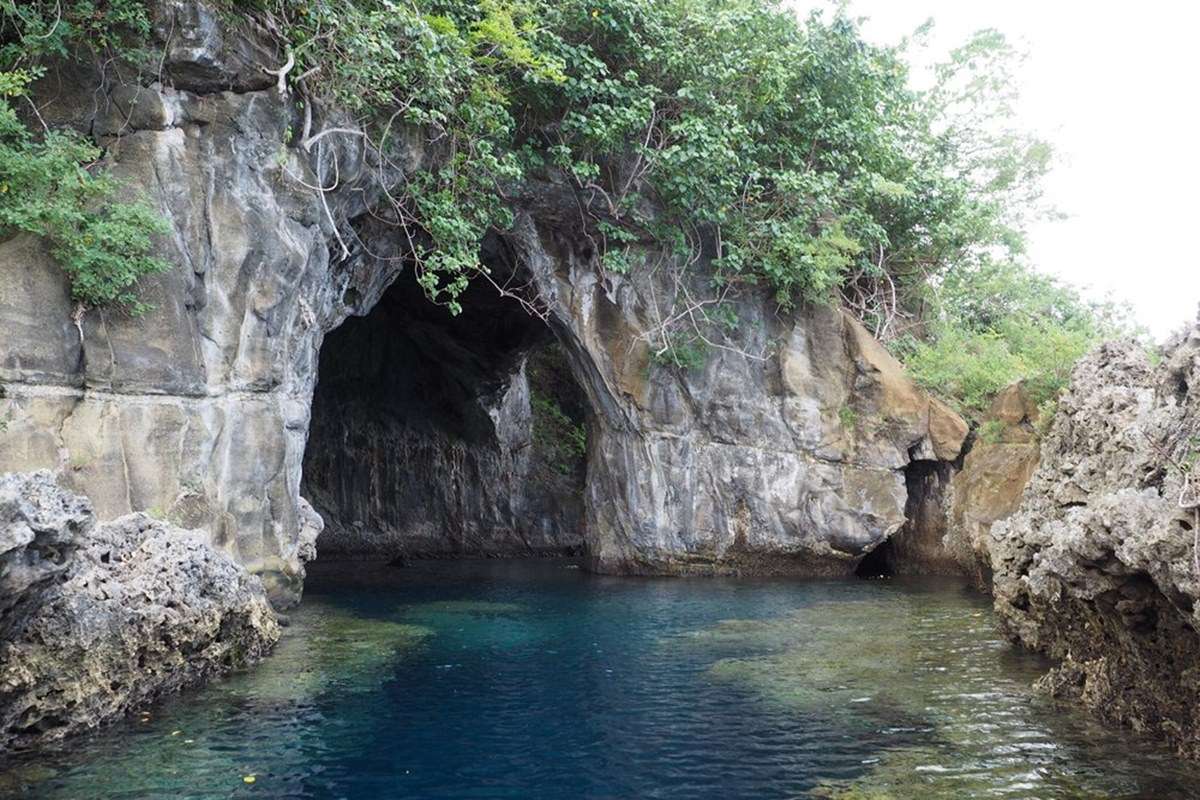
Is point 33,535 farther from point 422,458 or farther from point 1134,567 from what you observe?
point 422,458

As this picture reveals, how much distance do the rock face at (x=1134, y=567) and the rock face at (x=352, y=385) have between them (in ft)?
32.6

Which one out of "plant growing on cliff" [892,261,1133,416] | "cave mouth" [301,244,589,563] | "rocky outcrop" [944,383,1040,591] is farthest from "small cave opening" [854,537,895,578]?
"cave mouth" [301,244,589,563]

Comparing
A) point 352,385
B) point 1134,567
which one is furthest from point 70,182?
point 352,385

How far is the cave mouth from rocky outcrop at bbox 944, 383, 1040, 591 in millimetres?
11359

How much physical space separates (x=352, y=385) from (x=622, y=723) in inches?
818

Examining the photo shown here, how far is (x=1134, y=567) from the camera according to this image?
6.65m

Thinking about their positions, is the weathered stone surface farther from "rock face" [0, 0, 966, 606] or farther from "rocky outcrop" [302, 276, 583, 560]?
"rocky outcrop" [302, 276, 583, 560]

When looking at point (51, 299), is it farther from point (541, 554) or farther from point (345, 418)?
point (541, 554)

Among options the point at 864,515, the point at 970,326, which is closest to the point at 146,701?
the point at 864,515

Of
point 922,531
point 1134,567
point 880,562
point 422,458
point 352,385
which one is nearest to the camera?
point 1134,567

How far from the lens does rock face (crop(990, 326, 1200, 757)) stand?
6.47 m

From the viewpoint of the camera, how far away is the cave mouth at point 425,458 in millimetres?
26875

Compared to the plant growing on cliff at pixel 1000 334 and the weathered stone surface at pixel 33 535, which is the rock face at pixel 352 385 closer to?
the plant growing on cliff at pixel 1000 334

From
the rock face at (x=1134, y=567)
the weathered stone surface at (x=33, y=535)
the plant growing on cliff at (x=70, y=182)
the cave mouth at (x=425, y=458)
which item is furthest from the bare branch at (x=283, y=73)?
the cave mouth at (x=425, y=458)
